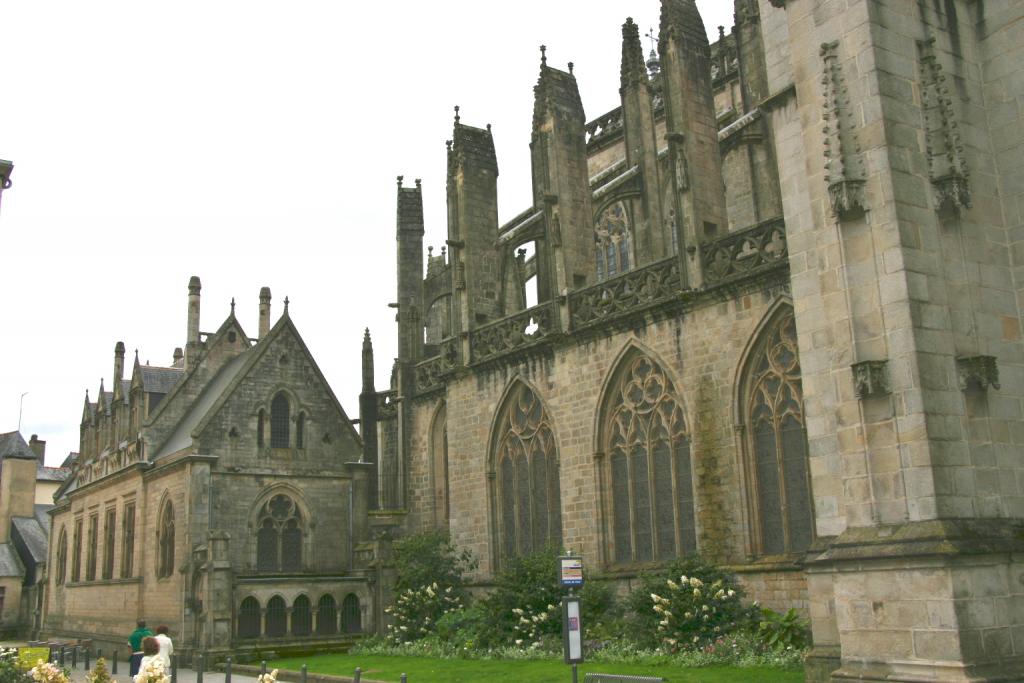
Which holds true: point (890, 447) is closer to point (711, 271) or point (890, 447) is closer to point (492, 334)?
point (711, 271)

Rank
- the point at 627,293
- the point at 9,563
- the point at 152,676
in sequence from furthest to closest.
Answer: the point at 9,563 → the point at 627,293 → the point at 152,676

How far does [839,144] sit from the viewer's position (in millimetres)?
12141

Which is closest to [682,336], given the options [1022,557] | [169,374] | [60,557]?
[1022,557]

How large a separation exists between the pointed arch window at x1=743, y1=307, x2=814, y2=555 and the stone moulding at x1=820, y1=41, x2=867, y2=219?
263 inches

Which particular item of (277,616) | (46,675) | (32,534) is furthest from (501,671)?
(32,534)

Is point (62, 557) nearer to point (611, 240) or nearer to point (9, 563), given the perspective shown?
point (9, 563)

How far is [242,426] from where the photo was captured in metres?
30.3

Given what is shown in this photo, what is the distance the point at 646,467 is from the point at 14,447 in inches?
1912

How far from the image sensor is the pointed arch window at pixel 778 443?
18.5m

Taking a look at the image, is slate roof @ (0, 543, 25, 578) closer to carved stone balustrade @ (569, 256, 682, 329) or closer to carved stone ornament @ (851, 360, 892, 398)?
carved stone balustrade @ (569, 256, 682, 329)

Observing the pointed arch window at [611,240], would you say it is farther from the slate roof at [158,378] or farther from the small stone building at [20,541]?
the small stone building at [20,541]

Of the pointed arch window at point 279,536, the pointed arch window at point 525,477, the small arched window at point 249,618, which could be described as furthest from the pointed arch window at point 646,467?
the pointed arch window at point 279,536

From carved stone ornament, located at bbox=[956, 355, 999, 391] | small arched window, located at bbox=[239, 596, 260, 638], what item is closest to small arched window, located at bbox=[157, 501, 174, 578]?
small arched window, located at bbox=[239, 596, 260, 638]

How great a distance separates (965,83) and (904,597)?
6.51 metres
